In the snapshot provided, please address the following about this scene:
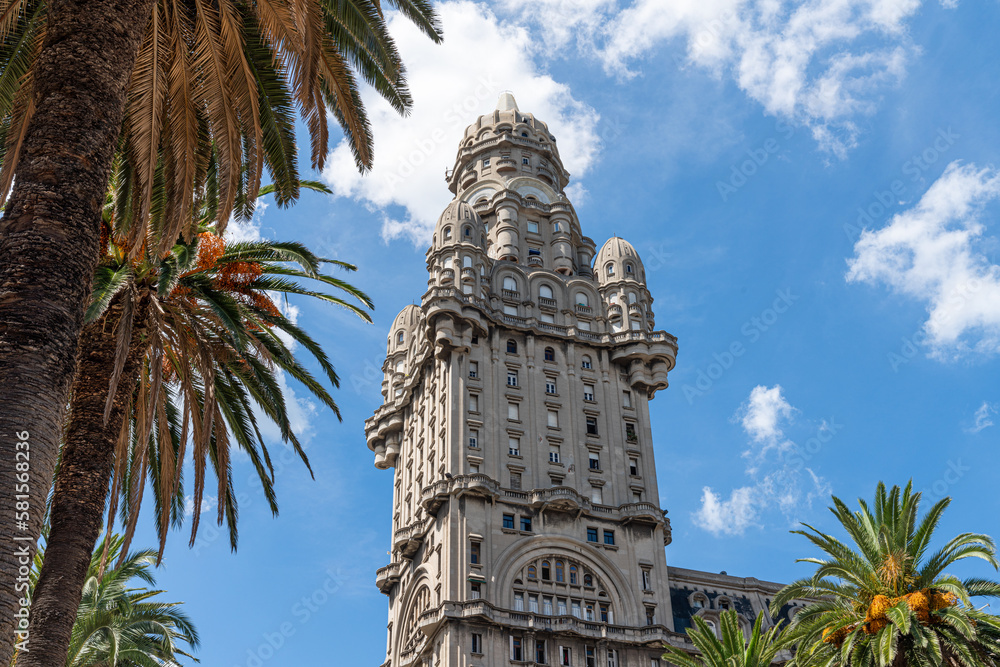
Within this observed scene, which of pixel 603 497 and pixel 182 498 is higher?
pixel 603 497

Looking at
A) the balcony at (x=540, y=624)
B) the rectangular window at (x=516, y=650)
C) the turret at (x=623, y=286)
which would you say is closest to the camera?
the balcony at (x=540, y=624)

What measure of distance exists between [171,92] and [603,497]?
57.7 m

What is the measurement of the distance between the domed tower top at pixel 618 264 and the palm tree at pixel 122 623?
183 ft

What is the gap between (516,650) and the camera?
61281 mm

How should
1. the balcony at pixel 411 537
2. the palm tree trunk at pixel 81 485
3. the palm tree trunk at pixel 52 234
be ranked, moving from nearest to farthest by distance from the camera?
the palm tree trunk at pixel 52 234 → the palm tree trunk at pixel 81 485 → the balcony at pixel 411 537

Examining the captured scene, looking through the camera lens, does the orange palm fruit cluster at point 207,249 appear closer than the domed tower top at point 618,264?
Yes

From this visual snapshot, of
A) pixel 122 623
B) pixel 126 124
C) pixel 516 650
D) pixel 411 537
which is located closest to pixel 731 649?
pixel 122 623

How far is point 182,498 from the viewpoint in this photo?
1005 inches

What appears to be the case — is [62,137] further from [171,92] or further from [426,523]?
[426,523]

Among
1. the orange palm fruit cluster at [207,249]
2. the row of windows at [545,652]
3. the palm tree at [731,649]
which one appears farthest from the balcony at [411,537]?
the orange palm fruit cluster at [207,249]

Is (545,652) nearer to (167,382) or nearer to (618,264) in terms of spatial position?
(618,264)

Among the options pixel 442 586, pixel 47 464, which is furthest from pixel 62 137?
pixel 442 586

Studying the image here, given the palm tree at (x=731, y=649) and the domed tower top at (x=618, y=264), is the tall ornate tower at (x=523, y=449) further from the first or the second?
the palm tree at (x=731, y=649)

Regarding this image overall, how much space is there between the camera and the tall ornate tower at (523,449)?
→ 63.2 metres
